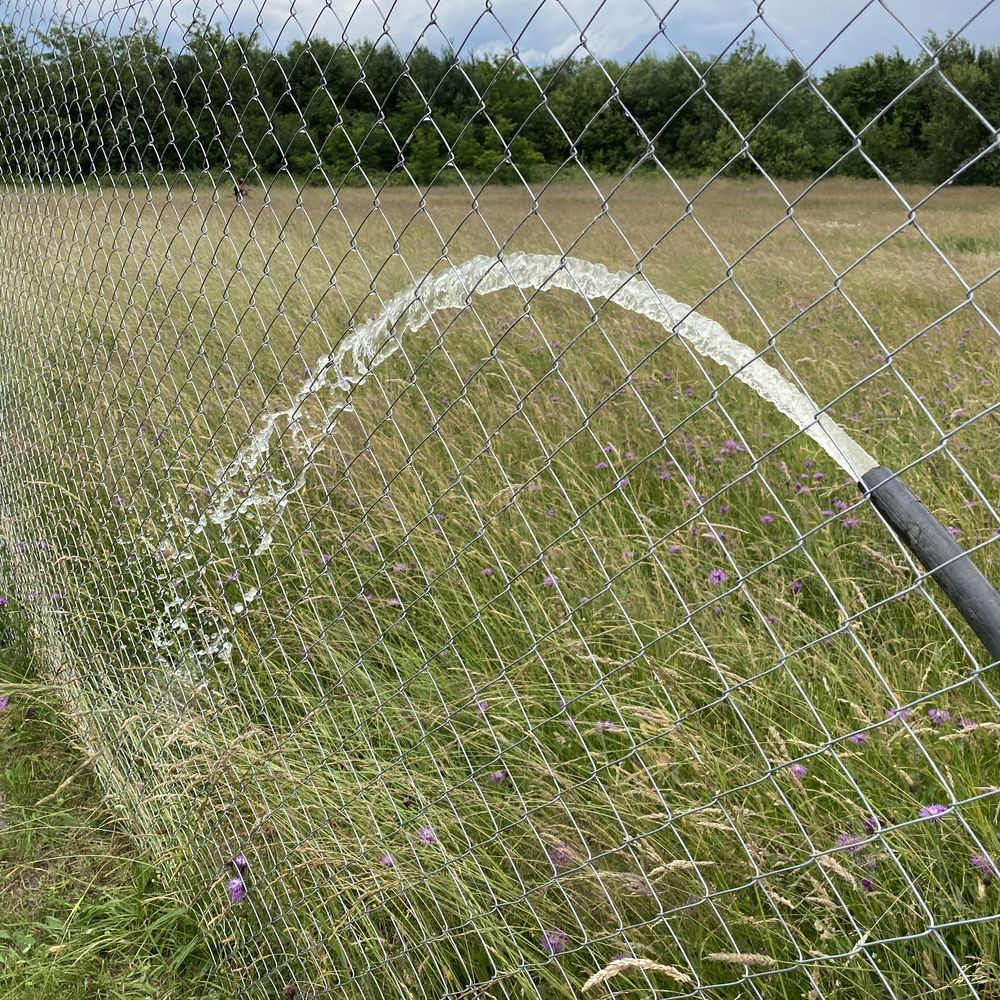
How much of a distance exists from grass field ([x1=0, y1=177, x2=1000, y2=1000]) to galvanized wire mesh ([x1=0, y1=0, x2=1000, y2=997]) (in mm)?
14

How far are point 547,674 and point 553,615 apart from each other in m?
0.56

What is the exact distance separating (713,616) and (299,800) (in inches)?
40.3

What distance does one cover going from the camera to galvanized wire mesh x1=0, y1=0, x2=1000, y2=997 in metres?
1.25

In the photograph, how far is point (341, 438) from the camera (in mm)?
3242

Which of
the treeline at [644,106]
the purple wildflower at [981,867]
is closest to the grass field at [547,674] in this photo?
the purple wildflower at [981,867]

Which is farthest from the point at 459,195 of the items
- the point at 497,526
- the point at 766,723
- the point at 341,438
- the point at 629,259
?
the point at 766,723

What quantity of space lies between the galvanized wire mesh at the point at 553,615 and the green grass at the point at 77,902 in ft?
0.25

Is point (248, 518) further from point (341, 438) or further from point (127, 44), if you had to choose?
point (127, 44)

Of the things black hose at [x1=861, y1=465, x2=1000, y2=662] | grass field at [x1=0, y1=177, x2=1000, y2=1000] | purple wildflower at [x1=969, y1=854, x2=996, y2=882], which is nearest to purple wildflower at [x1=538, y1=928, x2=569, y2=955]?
grass field at [x1=0, y1=177, x2=1000, y2=1000]

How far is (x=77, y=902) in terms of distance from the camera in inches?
73.0

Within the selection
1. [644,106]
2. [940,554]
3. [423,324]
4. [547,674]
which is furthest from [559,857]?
[423,324]

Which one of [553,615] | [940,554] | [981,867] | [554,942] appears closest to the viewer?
[940,554]

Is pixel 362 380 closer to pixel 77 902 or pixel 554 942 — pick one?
pixel 554 942

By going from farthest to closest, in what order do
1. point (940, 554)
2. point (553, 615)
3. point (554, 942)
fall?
1. point (553, 615)
2. point (554, 942)
3. point (940, 554)
